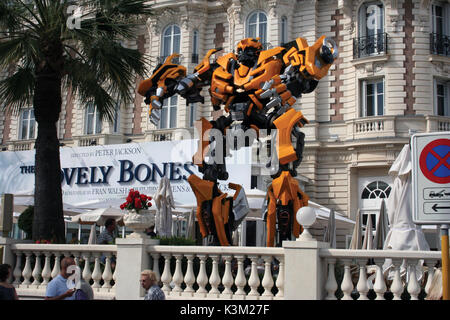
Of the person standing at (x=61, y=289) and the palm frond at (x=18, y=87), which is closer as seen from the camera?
the person standing at (x=61, y=289)

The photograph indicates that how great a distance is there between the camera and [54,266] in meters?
9.41

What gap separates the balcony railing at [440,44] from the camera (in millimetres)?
24062

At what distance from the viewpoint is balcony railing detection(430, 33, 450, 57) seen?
24062 mm

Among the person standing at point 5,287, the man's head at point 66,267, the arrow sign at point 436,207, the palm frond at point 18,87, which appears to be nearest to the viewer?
the arrow sign at point 436,207

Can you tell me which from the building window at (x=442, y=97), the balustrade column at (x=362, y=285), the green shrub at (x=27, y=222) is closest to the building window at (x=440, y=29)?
the building window at (x=442, y=97)

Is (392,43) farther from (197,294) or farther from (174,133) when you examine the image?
(197,294)

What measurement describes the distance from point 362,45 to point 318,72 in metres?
15.6

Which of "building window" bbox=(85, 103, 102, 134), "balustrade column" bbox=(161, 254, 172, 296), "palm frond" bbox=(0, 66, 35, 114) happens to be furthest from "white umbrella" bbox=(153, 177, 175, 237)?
"building window" bbox=(85, 103, 102, 134)

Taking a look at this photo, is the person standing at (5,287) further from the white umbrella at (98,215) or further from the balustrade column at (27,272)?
the white umbrella at (98,215)

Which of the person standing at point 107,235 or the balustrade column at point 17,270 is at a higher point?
the person standing at point 107,235

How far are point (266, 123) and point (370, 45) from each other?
15742mm

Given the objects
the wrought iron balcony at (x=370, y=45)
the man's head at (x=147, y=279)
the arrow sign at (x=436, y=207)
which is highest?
the wrought iron balcony at (x=370, y=45)

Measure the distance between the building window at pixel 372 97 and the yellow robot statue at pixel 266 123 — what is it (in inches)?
573
